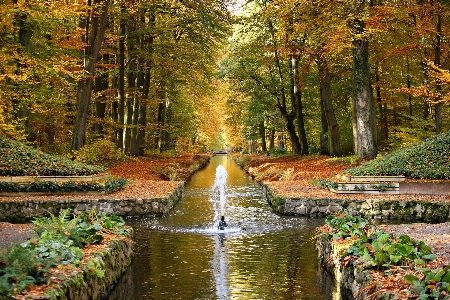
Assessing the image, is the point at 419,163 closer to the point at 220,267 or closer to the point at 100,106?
the point at 220,267

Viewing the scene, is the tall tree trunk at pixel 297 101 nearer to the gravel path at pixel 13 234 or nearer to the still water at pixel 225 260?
the still water at pixel 225 260

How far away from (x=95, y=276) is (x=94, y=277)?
0.04 meters

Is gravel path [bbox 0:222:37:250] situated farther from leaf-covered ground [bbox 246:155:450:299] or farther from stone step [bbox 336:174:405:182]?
stone step [bbox 336:174:405:182]

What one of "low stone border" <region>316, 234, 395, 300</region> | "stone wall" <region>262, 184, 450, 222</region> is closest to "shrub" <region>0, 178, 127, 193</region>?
"stone wall" <region>262, 184, 450, 222</region>

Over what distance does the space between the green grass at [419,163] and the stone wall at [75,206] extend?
6.92m

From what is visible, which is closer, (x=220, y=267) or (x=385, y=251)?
(x=385, y=251)

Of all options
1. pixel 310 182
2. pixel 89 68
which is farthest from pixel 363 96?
pixel 89 68

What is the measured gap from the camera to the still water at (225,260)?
817cm

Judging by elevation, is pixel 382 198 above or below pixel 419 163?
below

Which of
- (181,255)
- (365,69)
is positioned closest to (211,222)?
(181,255)

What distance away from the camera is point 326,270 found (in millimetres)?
9406

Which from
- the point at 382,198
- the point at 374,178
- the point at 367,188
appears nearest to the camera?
the point at 382,198

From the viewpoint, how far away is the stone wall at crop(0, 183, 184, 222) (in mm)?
14516

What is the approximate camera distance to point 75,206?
48.4 feet
